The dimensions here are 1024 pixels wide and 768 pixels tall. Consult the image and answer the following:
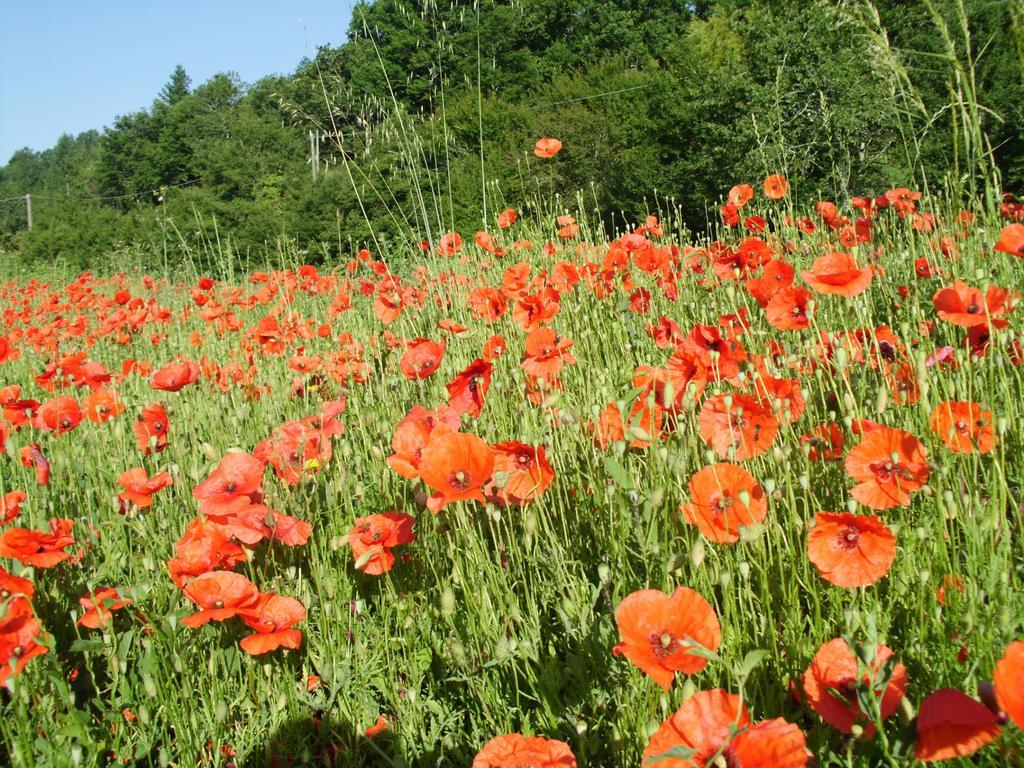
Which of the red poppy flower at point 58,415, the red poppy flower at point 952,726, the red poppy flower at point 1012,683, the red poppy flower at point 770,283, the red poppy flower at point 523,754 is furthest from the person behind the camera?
the red poppy flower at point 58,415

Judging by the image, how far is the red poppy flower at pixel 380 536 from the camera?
1661mm

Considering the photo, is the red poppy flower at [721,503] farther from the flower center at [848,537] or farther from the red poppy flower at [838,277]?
the red poppy flower at [838,277]

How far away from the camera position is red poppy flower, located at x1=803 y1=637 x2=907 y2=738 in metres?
1.03

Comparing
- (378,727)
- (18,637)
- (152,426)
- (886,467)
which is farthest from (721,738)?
(152,426)

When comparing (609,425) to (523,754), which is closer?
(523,754)

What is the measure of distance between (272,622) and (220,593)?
145 millimetres

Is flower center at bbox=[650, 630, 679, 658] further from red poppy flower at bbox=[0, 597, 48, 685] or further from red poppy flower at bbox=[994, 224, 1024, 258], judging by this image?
red poppy flower at bbox=[994, 224, 1024, 258]

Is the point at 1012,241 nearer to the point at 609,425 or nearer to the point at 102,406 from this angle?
the point at 609,425

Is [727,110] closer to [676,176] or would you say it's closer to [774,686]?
[676,176]

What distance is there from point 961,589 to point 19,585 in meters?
1.70

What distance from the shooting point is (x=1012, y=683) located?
717 mm

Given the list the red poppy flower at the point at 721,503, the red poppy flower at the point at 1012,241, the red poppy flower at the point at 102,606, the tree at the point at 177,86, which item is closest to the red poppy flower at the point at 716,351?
the red poppy flower at the point at 721,503

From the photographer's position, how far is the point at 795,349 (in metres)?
2.27

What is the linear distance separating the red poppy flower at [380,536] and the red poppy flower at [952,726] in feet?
3.48
